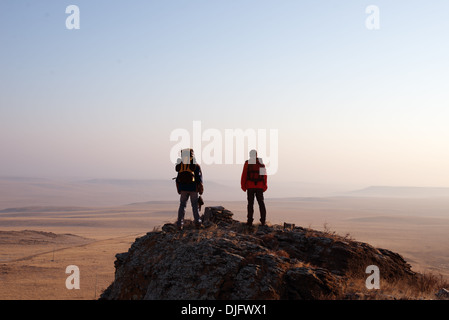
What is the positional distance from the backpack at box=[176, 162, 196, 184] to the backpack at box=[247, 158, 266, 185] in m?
1.85

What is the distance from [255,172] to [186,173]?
2.18m

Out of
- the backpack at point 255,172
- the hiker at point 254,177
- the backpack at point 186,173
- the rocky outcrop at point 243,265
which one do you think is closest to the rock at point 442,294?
Answer: the rocky outcrop at point 243,265

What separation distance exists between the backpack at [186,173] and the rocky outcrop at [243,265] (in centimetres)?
134

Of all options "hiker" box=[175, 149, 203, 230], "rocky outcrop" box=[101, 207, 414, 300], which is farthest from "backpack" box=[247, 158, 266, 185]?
"hiker" box=[175, 149, 203, 230]

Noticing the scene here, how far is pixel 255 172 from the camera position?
11008 millimetres

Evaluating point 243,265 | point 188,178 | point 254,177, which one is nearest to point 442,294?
point 243,265

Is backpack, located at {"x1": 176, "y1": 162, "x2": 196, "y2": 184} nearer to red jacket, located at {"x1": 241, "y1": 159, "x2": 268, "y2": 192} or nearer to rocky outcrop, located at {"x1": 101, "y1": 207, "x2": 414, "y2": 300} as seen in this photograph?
rocky outcrop, located at {"x1": 101, "y1": 207, "x2": 414, "y2": 300}

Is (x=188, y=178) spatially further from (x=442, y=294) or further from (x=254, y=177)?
(x=442, y=294)
